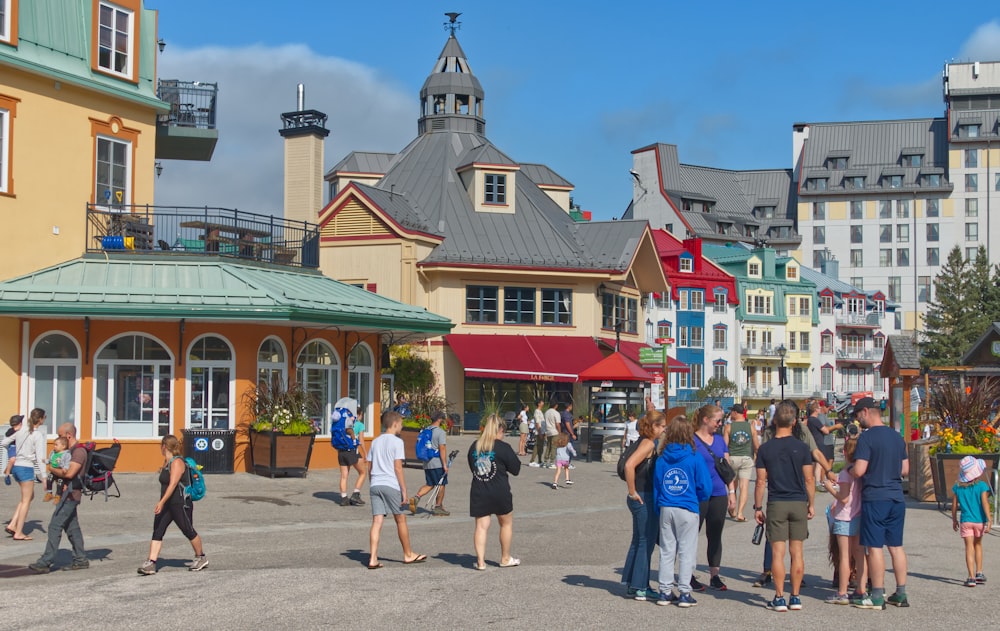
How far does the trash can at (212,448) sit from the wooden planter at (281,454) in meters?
0.47

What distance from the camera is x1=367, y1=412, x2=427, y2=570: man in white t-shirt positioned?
40.3ft

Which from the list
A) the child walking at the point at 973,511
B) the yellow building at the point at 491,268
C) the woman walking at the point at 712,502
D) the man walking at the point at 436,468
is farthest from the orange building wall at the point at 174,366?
the yellow building at the point at 491,268

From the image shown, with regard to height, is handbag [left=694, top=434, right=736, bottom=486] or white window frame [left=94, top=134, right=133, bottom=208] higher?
white window frame [left=94, top=134, right=133, bottom=208]

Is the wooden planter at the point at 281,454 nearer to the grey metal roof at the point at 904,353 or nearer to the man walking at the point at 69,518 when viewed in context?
the man walking at the point at 69,518

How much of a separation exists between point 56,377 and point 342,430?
22.9 ft

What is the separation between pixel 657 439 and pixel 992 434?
10.4 meters

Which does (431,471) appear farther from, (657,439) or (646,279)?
(646,279)

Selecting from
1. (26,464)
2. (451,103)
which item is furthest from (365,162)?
(26,464)

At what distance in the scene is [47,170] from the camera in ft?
78.2

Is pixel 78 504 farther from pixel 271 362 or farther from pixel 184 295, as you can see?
pixel 271 362

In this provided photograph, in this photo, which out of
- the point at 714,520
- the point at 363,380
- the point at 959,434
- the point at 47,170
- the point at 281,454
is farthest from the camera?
the point at 363,380

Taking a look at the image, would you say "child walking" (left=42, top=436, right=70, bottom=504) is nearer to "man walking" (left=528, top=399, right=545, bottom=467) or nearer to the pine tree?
Answer: "man walking" (left=528, top=399, right=545, bottom=467)

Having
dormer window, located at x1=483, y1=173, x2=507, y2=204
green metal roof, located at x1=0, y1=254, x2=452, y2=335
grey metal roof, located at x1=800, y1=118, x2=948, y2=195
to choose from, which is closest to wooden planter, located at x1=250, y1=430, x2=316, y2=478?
green metal roof, located at x1=0, y1=254, x2=452, y2=335

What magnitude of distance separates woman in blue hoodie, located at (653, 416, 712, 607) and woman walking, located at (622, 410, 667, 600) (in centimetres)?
26
